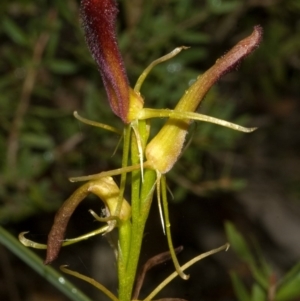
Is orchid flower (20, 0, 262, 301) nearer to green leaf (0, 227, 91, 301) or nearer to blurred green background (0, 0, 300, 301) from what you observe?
green leaf (0, 227, 91, 301)

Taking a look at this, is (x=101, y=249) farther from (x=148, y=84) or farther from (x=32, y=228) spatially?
(x=148, y=84)

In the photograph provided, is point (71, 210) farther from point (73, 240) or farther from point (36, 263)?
point (36, 263)

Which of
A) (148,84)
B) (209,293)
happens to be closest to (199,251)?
(209,293)

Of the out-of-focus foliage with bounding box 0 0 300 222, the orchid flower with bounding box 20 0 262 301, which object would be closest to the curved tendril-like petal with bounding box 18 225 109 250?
the orchid flower with bounding box 20 0 262 301

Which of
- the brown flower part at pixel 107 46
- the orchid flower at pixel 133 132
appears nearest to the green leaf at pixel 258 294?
the orchid flower at pixel 133 132

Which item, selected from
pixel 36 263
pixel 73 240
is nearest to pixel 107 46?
pixel 73 240

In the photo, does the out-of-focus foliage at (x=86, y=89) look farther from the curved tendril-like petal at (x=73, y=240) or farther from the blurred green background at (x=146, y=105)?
the curved tendril-like petal at (x=73, y=240)

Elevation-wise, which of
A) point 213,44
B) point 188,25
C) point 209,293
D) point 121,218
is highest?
point 121,218
